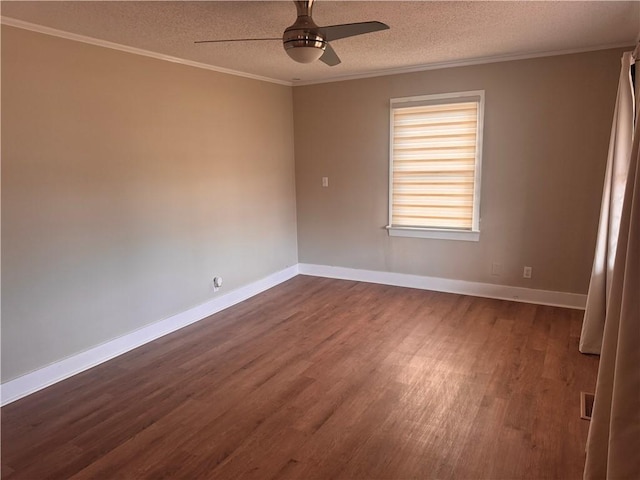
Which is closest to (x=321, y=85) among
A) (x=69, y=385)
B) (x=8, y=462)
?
(x=69, y=385)

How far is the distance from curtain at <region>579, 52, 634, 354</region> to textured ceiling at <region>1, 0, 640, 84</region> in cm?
55

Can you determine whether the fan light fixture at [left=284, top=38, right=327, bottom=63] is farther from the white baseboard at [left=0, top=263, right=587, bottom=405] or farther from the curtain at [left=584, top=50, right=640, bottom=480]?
the white baseboard at [left=0, top=263, right=587, bottom=405]

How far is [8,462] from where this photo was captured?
2.19 m

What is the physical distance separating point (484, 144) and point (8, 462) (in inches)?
172

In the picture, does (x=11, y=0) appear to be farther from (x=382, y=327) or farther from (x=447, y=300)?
(x=447, y=300)

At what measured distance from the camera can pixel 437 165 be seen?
4508 millimetres

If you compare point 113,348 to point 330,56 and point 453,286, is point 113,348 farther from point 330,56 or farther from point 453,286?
point 453,286

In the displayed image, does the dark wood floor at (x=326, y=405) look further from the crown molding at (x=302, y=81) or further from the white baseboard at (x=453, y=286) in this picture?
the crown molding at (x=302, y=81)

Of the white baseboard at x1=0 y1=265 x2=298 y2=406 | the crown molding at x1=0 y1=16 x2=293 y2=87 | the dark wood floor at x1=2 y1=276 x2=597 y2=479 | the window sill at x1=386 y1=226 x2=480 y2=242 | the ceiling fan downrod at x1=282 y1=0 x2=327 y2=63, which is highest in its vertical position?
the crown molding at x1=0 y1=16 x2=293 y2=87

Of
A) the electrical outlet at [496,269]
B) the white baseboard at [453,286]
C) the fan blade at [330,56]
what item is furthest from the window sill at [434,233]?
the fan blade at [330,56]

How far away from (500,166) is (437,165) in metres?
0.62

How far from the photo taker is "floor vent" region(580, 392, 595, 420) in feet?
7.98

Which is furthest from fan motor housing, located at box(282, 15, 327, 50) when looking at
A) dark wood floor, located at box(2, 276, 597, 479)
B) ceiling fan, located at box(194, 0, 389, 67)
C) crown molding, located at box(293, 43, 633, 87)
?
crown molding, located at box(293, 43, 633, 87)

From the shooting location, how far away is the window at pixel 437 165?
4.32 metres
